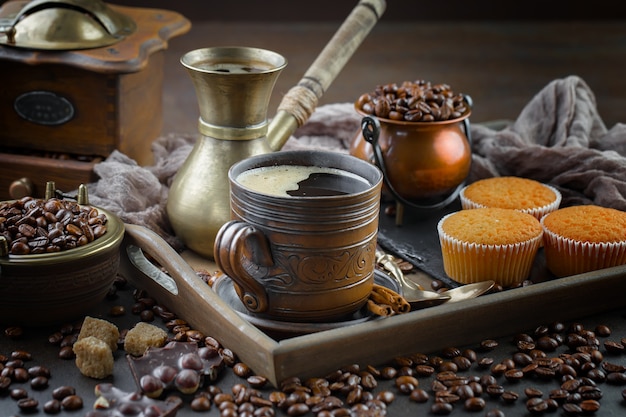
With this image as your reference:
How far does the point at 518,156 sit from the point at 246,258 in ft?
2.58

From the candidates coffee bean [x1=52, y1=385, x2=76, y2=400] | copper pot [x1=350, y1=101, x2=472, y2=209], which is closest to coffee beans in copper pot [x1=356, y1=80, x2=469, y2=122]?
copper pot [x1=350, y1=101, x2=472, y2=209]

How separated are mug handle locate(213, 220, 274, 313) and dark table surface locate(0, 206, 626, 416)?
7cm

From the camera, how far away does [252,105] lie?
1.35 metres

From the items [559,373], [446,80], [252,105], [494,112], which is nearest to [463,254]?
[559,373]

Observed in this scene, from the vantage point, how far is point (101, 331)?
3.68 ft

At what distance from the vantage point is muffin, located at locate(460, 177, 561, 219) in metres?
1.51

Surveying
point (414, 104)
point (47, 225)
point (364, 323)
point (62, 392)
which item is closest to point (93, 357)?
point (62, 392)

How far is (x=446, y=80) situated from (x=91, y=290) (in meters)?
2.67

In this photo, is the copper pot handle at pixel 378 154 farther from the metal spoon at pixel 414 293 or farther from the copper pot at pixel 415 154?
the metal spoon at pixel 414 293

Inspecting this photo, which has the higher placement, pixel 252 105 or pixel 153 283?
pixel 252 105

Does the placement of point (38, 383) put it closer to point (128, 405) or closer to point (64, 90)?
point (128, 405)

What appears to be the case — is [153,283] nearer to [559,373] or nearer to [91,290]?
[91,290]

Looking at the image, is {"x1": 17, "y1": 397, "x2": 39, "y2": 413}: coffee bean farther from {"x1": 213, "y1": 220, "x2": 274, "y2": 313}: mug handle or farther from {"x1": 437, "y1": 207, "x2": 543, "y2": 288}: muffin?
{"x1": 437, "y1": 207, "x2": 543, "y2": 288}: muffin

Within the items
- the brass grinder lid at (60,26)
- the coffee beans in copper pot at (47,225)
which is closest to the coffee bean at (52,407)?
the coffee beans in copper pot at (47,225)
